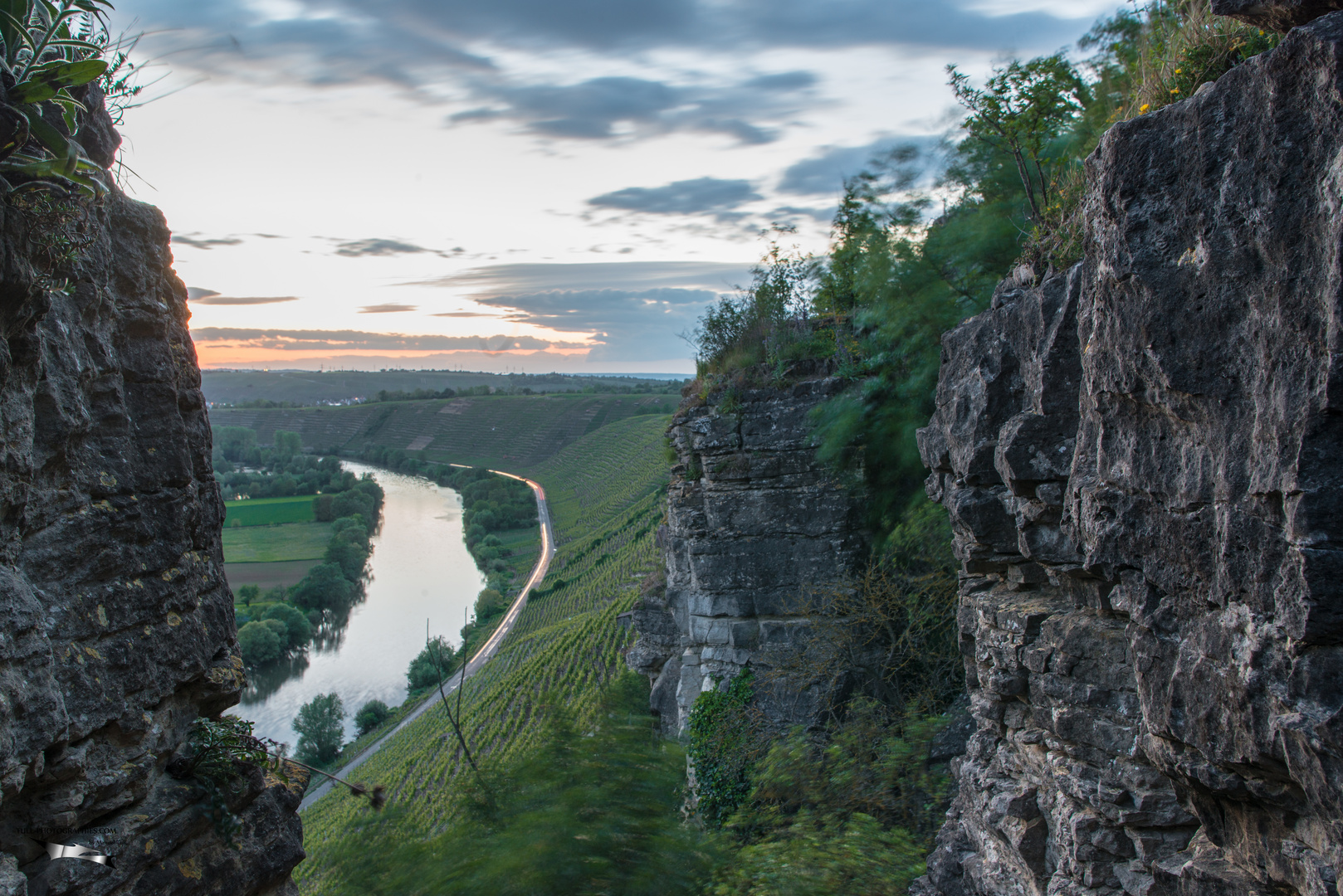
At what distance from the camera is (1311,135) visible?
2818 millimetres

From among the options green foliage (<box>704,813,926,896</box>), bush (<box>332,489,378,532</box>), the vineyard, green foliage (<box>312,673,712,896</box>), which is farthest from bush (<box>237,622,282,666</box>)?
green foliage (<box>312,673,712,896</box>)

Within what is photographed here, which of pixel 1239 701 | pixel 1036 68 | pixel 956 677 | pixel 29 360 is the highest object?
pixel 1036 68

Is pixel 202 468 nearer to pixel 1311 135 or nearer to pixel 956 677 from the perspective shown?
pixel 1311 135

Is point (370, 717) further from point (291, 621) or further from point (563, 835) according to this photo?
point (563, 835)

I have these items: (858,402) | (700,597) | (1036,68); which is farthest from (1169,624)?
(700,597)

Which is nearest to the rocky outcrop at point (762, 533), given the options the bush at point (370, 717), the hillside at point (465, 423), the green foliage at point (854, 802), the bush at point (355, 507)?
the green foliage at point (854, 802)

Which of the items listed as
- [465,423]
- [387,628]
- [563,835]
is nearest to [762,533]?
[563,835]

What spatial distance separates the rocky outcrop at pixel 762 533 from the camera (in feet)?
40.9

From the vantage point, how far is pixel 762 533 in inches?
505

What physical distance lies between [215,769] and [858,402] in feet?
31.9

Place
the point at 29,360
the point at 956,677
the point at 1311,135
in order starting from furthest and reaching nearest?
the point at 956,677 < the point at 29,360 < the point at 1311,135

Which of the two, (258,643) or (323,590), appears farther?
(323,590)

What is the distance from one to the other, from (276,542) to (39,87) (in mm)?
64781

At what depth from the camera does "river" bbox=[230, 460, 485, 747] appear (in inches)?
1463
